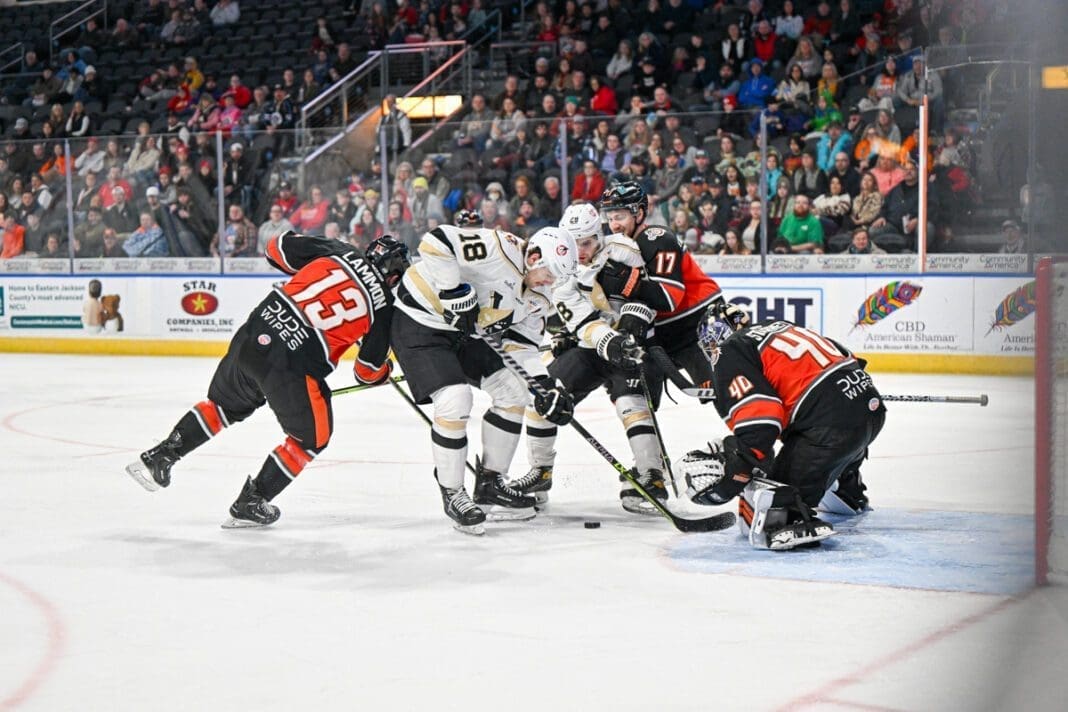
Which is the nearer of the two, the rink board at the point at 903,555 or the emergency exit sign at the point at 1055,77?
the emergency exit sign at the point at 1055,77

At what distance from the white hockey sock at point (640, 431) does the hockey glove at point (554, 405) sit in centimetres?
42

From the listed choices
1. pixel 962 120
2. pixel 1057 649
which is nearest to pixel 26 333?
pixel 962 120

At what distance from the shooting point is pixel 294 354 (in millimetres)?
4785

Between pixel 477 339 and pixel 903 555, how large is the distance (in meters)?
1.70

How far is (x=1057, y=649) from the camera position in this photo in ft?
10.4

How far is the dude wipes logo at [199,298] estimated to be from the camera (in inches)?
461

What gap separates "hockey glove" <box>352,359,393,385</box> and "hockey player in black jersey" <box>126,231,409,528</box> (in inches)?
3.7

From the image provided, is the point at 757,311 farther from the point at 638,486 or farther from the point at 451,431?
the point at 451,431

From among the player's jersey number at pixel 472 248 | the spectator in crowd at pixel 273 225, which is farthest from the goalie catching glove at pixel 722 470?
the spectator in crowd at pixel 273 225

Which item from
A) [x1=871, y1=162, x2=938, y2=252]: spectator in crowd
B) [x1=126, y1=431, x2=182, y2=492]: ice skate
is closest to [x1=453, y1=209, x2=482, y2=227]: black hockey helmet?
[x1=126, y1=431, x2=182, y2=492]: ice skate

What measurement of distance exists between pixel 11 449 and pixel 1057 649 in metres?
5.27

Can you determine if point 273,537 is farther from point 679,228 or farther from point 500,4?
point 500,4

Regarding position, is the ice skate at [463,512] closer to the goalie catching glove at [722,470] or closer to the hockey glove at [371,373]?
the hockey glove at [371,373]

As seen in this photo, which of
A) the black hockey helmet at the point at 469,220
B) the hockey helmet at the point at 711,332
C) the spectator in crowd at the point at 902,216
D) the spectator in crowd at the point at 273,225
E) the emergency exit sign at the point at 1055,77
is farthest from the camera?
the spectator in crowd at the point at 273,225
